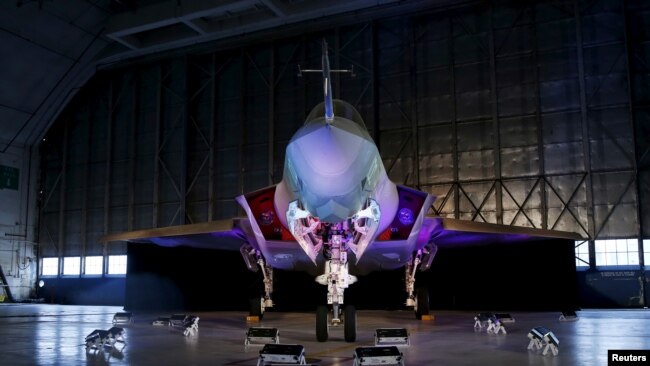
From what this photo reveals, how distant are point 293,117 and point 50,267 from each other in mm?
13391

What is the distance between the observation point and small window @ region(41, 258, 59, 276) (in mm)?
25922

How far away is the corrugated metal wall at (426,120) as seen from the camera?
17.8 meters

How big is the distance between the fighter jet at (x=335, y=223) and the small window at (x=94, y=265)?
12.1 metres

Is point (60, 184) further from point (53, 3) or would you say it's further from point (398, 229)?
point (398, 229)

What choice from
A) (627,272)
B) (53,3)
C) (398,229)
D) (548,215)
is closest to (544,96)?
(548,215)

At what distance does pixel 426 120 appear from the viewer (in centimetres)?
1998

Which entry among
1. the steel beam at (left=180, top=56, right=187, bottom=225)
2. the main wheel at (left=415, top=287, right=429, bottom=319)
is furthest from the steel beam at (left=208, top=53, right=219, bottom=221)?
the main wheel at (left=415, top=287, right=429, bottom=319)

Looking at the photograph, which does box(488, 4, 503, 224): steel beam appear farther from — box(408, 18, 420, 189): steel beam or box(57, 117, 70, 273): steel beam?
box(57, 117, 70, 273): steel beam

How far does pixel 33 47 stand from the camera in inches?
898

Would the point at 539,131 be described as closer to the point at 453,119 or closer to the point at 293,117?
the point at 453,119

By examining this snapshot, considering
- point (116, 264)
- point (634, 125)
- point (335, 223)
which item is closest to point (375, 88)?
point (634, 125)

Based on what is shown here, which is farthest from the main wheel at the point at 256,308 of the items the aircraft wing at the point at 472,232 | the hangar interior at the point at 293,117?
the hangar interior at the point at 293,117

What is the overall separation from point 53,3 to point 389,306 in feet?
54.2

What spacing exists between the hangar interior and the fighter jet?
4.75 metres
